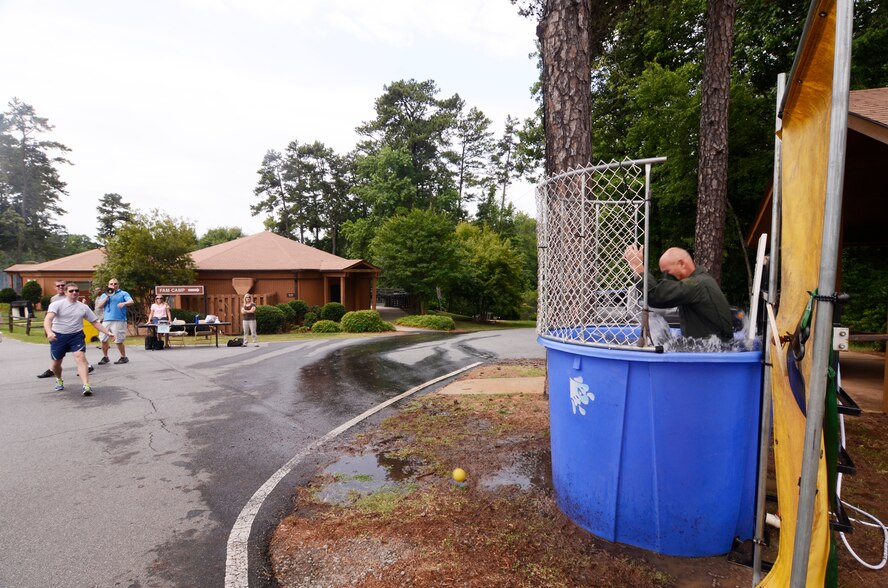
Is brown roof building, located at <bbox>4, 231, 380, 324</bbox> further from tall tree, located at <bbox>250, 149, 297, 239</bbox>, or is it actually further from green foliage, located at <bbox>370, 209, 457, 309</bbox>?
tall tree, located at <bbox>250, 149, 297, 239</bbox>

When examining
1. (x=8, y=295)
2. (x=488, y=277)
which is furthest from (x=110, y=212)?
(x=488, y=277)

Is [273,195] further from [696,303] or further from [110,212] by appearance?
[696,303]

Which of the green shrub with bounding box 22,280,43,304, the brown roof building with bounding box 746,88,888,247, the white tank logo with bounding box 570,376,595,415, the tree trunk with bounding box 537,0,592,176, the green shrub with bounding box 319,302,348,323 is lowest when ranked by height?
the green shrub with bounding box 319,302,348,323

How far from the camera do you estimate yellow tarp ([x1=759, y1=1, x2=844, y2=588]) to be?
1.68m

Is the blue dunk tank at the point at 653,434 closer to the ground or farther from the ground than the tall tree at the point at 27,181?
closer to the ground

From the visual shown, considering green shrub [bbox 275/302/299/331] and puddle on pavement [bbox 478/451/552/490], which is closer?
puddle on pavement [bbox 478/451/552/490]

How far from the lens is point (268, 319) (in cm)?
1962

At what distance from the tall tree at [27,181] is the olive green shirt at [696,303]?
193 feet

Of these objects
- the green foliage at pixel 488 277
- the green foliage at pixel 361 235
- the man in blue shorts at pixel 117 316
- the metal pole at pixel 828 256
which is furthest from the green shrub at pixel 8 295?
the metal pole at pixel 828 256

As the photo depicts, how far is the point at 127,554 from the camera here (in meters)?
3.08

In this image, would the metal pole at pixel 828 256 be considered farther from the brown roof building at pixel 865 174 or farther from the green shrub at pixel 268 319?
the green shrub at pixel 268 319

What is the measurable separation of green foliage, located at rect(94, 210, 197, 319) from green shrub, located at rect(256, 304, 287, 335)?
3.65 meters

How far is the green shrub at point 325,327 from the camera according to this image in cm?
1983

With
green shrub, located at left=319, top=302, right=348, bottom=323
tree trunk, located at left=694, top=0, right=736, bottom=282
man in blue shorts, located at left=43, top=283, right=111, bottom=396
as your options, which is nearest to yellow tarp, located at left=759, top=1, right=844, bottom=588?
tree trunk, located at left=694, top=0, right=736, bottom=282
